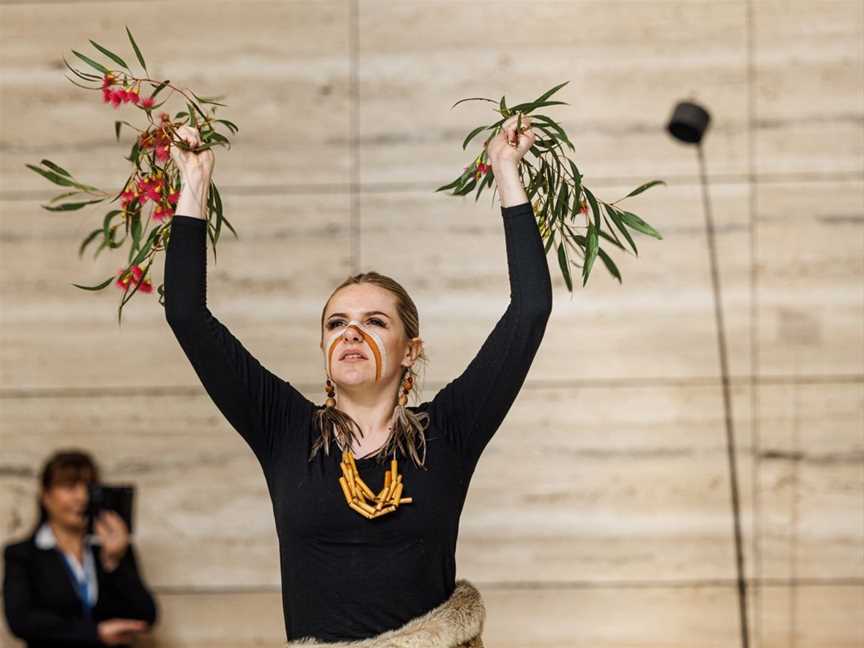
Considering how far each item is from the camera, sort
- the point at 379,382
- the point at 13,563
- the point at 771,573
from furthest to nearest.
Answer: the point at 771,573
the point at 13,563
the point at 379,382

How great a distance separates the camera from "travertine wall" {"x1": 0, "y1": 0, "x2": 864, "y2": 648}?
370 cm

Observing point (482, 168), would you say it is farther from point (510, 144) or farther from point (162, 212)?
point (162, 212)

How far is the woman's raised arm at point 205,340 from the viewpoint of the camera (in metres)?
1.73

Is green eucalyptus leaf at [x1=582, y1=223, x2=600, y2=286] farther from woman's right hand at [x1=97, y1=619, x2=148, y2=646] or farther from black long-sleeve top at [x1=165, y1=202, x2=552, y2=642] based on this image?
woman's right hand at [x1=97, y1=619, x2=148, y2=646]

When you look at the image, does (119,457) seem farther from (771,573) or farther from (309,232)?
(771,573)

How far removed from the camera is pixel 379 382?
6.13ft

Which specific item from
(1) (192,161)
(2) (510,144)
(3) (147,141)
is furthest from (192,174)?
(2) (510,144)

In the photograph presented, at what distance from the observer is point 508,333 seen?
179 centimetres

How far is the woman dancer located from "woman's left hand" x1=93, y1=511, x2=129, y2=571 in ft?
5.98

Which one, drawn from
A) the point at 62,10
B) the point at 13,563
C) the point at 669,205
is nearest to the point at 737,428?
the point at 669,205

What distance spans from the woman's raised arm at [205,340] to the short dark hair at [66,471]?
190cm

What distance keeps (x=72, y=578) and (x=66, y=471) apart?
1.05ft

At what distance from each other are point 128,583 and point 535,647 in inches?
47.1

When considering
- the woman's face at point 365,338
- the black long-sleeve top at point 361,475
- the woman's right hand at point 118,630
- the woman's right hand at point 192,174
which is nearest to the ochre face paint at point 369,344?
the woman's face at point 365,338
